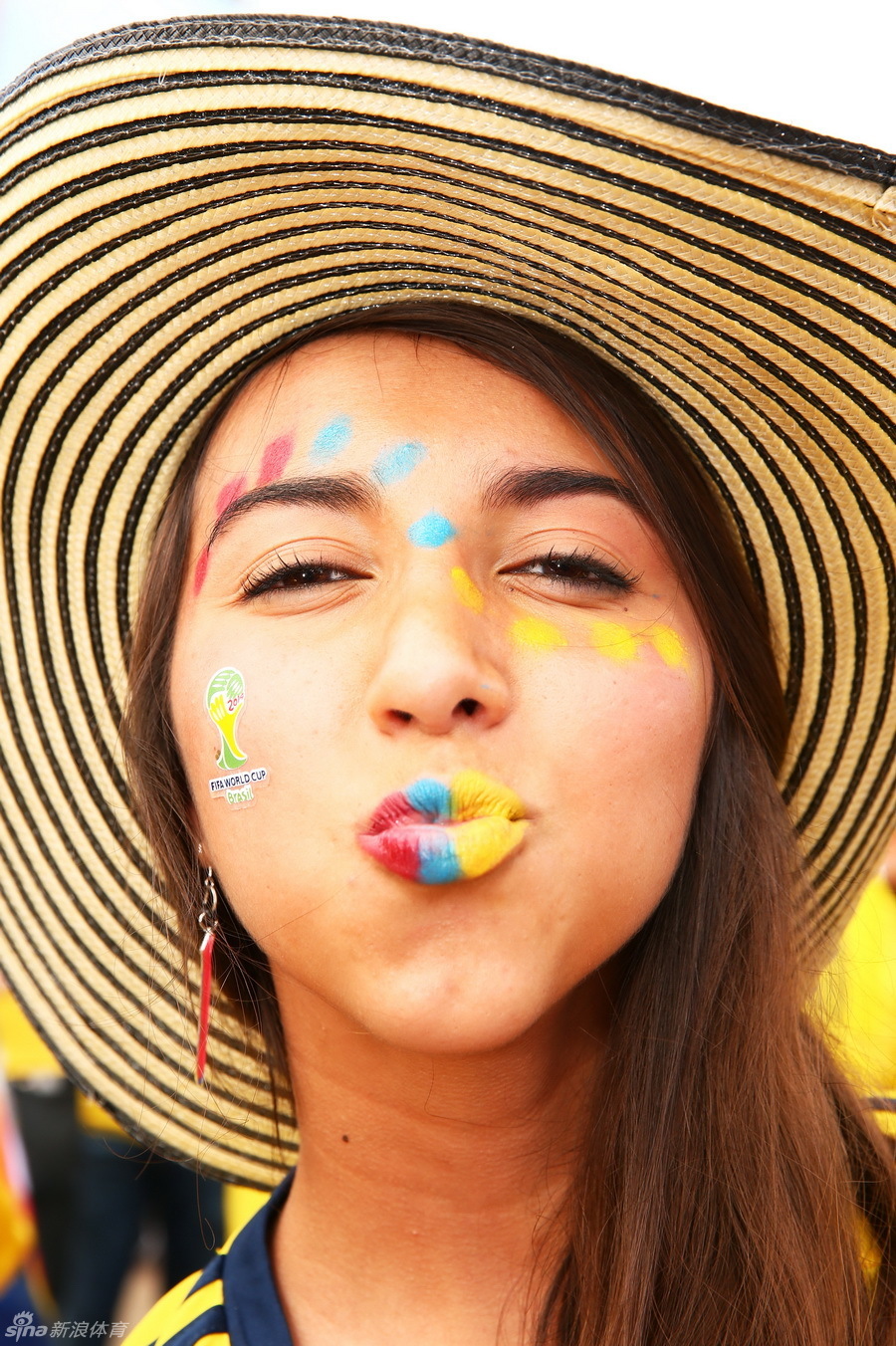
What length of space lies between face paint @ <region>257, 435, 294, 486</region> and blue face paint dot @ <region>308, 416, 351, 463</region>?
0.04 metres

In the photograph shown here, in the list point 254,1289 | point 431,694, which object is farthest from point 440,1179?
point 431,694

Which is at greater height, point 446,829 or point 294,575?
point 294,575

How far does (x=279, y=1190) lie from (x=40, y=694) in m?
0.84

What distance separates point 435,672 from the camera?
126 centimetres

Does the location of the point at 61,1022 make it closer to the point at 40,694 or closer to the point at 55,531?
the point at 40,694

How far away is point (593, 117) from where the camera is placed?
1251 mm

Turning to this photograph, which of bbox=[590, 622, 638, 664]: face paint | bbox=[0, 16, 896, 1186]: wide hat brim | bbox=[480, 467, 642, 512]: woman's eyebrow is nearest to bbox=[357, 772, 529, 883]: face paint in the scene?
bbox=[590, 622, 638, 664]: face paint

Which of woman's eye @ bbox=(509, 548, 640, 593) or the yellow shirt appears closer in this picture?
woman's eye @ bbox=(509, 548, 640, 593)

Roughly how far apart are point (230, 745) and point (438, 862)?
0.31 metres

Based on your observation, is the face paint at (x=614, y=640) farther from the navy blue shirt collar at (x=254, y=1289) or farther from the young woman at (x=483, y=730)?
the navy blue shirt collar at (x=254, y=1289)

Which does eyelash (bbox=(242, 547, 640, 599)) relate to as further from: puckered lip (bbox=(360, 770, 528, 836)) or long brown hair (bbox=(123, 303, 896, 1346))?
puckered lip (bbox=(360, 770, 528, 836))

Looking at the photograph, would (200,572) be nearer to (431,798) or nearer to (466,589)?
(466,589)

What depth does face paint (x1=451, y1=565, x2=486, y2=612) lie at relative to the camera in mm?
1363

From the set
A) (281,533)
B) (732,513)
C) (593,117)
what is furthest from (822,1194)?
(593,117)
